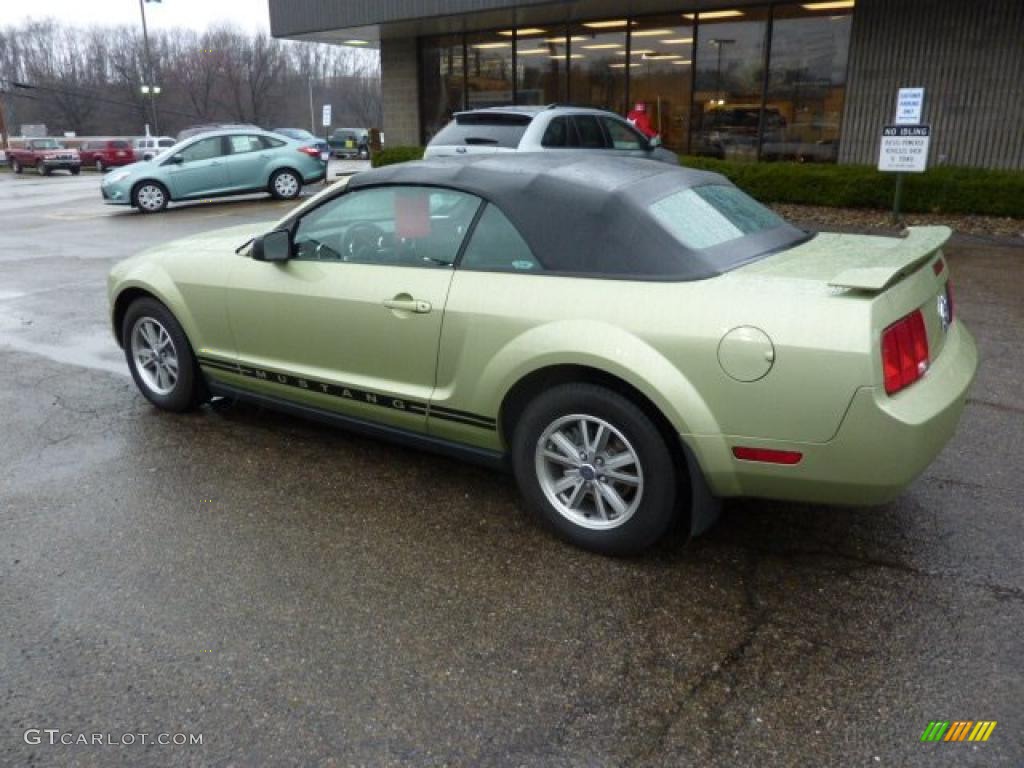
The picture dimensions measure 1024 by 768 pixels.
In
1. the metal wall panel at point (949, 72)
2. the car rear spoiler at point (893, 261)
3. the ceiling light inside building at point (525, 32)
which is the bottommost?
the car rear spoiler at point (893, 261)

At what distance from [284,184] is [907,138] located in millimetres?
12273

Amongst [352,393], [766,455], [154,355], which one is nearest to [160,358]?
[154,355]

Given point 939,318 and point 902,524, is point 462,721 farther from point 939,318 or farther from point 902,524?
point 939,318

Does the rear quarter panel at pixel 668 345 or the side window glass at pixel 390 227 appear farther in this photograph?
the side window glass at pixel 390 227

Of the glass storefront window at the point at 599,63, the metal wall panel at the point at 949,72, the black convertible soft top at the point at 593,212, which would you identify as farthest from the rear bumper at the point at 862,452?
the glass storefront window at the point at 599,63

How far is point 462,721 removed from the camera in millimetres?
2520

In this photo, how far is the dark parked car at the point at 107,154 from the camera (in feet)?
125

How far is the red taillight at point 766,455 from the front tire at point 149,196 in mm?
16642

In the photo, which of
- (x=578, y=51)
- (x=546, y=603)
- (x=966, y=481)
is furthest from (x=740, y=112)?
(x=546, y=603)

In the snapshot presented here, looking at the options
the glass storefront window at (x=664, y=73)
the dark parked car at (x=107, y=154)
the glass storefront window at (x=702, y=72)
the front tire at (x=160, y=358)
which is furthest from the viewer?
the dark parked car at (x=107, y=154)

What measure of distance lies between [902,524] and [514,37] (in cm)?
1740

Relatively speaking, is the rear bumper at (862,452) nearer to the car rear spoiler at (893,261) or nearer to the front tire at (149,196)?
the car rear spoiler at (893,261)

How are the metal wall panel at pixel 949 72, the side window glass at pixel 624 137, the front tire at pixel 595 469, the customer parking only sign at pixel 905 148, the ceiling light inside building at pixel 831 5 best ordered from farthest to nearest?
the ceiling light inside building at pixel 831 5 < the metal wall panel at pixel 949 72 < the side window glass at pixel 624 137 < the customer parking only sign at pixel 905 148 < the front tire at pixel 595 469

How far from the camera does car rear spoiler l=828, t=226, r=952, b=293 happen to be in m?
2.88
